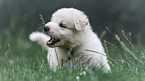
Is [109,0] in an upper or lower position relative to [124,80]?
upper

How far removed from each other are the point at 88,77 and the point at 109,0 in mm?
5196

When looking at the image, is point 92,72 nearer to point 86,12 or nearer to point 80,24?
point 80,24

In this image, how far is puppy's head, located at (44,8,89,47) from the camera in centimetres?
347

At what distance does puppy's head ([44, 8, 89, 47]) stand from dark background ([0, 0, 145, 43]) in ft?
11.7

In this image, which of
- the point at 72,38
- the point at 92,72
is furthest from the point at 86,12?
the point at 92,72

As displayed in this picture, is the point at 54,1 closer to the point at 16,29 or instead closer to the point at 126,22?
the point at 16,29

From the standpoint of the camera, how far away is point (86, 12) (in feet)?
24.0

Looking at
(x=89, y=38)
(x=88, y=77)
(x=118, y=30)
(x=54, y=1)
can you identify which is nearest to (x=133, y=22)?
(x=118, y=30)

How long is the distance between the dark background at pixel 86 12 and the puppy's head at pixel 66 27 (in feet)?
11.7

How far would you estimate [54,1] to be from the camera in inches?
288

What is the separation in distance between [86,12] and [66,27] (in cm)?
384

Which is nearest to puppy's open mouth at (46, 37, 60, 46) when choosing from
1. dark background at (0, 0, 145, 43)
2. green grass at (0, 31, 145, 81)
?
green grass at (0, 31, 145, 81)

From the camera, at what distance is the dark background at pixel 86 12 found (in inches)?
287

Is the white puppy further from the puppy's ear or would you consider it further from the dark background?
the dark background
